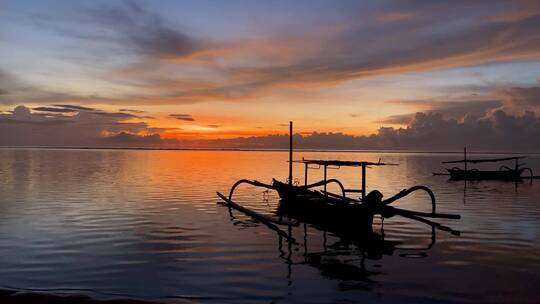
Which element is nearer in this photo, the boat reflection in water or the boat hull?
the boat reflection in water

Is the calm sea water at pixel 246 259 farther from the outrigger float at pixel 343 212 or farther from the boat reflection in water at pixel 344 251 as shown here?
the outrigger float at pixel 343 212

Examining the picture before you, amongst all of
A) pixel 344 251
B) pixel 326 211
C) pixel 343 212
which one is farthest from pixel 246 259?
pixel 326 211

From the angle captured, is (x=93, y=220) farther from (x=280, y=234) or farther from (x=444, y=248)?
(x=444, y=248)

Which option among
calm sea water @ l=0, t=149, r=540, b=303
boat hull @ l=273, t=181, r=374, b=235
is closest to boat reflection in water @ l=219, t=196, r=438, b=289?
calm sea water @ l=0, t=149, r=540, b=303

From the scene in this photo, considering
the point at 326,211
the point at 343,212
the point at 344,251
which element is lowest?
the point at 344,251

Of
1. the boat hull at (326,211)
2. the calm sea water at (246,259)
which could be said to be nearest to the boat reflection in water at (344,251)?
the calm sea water at (246,259)

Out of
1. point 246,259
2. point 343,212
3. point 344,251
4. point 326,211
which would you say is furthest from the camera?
point 326,211

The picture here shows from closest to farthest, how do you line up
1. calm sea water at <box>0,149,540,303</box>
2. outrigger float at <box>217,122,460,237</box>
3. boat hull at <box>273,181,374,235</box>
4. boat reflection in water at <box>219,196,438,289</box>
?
calm sea water at <box>0,149,540,303</box>
boat reflection in water at <box>219,196,438,289</box>
outrigger float at <box>217,122,460,237</box>
boat hull at <box>273,181,374,235</box>

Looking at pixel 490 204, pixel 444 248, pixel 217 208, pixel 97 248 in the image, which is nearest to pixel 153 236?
pixel 97 248

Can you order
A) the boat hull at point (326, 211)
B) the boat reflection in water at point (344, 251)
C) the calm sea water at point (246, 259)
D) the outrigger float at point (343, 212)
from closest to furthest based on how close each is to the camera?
1. the calm sea water at point (246, 259)
2. the boat reflection in water at point (344, 251)
3. the outrigger float at point (343, 212)
4. the boat hull at point (326, 211)

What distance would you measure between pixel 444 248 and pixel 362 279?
22.0 ft

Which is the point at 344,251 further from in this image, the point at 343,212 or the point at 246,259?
the point at 343,212

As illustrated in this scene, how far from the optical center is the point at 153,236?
20.5m

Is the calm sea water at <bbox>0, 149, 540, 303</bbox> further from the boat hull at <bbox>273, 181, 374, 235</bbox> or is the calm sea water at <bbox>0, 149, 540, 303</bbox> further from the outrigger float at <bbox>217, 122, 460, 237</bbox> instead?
the boat hull at <bbox>273, 181, 374, 235</bbox>
